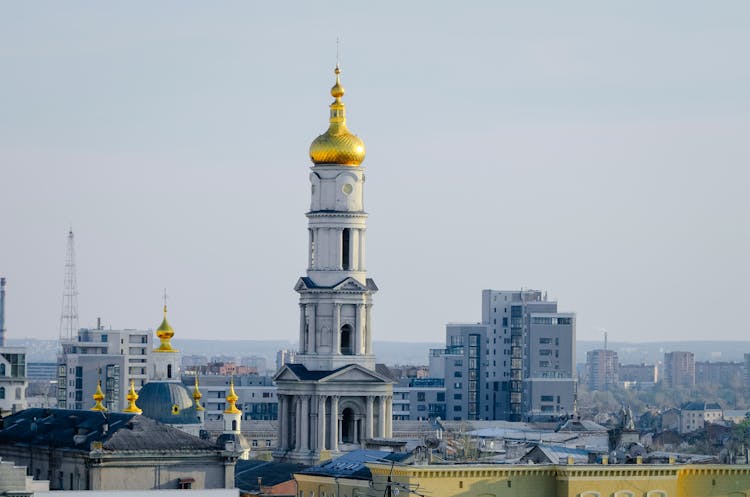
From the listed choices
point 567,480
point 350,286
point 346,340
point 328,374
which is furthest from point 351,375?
point 567,480

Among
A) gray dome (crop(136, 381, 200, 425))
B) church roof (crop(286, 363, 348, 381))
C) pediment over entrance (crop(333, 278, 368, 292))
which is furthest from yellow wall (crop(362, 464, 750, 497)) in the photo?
gray dome (crop(136, 381, 200, 425))

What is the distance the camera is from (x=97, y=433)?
10275cm

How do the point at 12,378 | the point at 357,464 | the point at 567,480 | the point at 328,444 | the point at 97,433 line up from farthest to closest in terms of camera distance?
the point at 12,378
the point at 328,444
the point at 97,433
the point at 357,464
the point at 567,480

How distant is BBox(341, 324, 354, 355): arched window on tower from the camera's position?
134 meters

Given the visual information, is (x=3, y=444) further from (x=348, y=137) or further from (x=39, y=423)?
(x=348, y=137)

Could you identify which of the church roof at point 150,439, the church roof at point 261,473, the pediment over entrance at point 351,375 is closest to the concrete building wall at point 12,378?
the pediment over entrance at point 351,375

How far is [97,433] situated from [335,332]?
31.6m

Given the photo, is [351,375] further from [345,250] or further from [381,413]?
[345,250]


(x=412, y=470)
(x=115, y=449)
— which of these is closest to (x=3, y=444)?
(x=115, y=449)

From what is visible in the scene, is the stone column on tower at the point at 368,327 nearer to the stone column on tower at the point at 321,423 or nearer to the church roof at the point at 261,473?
the stone column on tower at the point at 321,423

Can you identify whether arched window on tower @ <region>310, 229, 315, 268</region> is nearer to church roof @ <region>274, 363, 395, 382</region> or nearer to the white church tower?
the white church tower

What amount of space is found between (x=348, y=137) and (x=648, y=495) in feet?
142

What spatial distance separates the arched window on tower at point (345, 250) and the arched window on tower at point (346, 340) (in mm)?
2757

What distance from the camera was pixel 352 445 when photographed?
131875 millimetres
